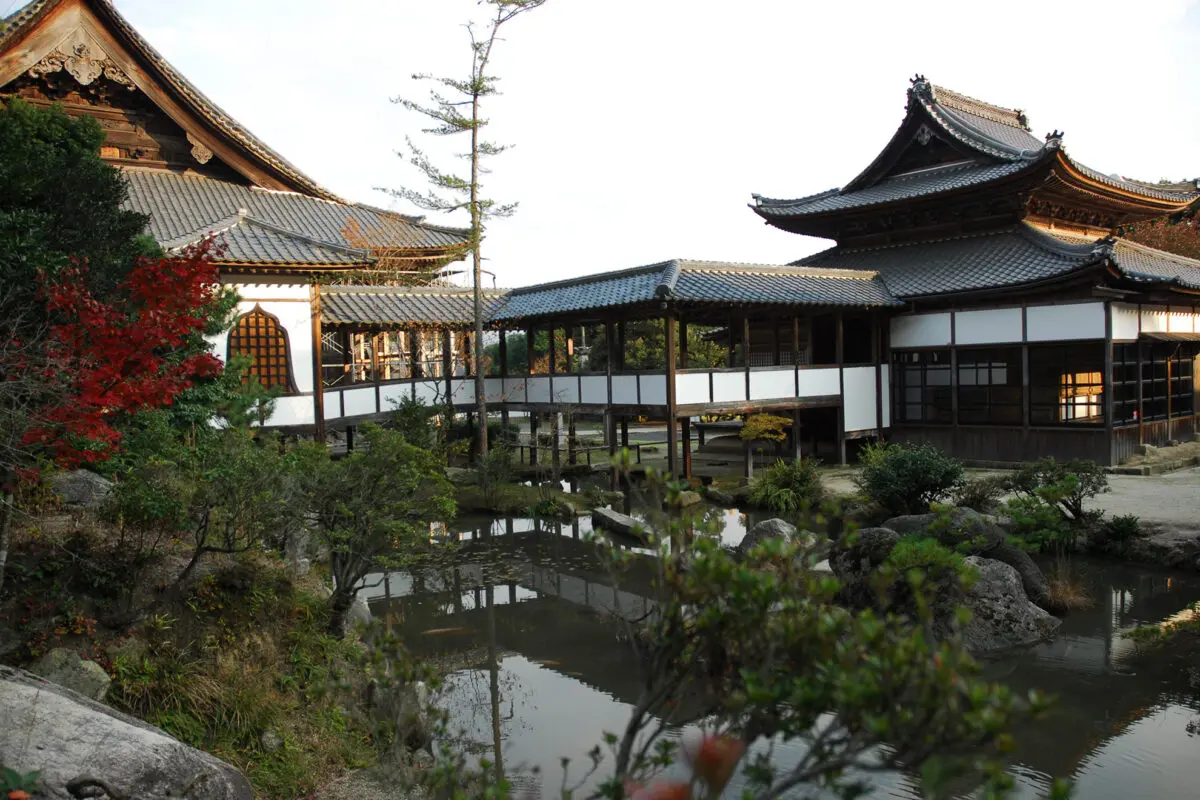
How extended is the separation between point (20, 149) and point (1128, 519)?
13.6 metres

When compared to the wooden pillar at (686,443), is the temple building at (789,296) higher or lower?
higher

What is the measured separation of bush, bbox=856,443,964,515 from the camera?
1291 centimetres

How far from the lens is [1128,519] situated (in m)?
11.7

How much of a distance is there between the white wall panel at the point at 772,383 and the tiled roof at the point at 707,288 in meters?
1.57

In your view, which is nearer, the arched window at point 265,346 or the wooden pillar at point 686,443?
the arched window at point 265,346

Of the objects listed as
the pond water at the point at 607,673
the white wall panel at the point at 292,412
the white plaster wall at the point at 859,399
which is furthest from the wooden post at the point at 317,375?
the white plaster wall at the point at 859,399

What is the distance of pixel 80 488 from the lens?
27.8ft

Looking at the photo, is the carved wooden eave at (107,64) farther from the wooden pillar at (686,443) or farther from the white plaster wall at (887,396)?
the white plaster wall at (887,396)

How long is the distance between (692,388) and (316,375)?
→ 7.40 meters

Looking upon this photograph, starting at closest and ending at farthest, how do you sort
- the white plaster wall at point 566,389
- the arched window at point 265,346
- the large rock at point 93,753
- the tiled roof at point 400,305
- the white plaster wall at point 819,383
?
the large rock at point 93,753 < the arched window at point 265,346 < the tiled roof at point 400,305 < the white plaster wall at point 819,383 < the white plaster wall at point 566,389

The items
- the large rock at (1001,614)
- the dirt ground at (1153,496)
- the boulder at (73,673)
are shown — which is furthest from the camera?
the dirt ground at (1153,496)

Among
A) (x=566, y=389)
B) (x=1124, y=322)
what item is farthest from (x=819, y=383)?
(x=1124, y=322)

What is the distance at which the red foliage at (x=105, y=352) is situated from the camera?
5676 millimetres

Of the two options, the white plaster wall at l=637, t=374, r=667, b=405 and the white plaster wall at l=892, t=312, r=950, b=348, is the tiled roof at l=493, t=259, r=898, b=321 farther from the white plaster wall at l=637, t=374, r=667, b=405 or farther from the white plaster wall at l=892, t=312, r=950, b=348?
the white plaster wall at l=637, t=374, r=667, b=405
